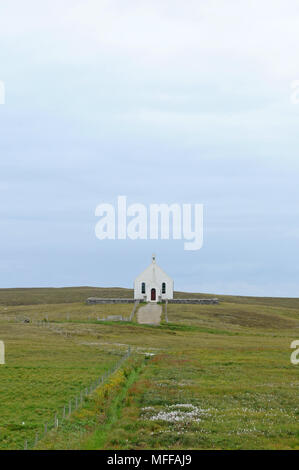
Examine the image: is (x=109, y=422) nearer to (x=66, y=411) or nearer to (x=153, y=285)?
(x=66, y=411)

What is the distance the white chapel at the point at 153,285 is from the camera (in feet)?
365

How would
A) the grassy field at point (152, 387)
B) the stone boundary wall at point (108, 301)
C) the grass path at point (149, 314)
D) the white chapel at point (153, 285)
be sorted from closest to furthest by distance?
the grassy field at point (152, 387) < the grass path at point (149, 314) < the white chapel at point (153, 285) < the stone boundary wall at point (108, 301)

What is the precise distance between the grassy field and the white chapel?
27.9 meters

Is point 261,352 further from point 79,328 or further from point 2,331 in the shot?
point 2,331

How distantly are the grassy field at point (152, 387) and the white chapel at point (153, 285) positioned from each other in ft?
91.6

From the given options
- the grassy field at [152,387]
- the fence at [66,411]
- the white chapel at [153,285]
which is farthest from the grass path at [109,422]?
the white chapel at [153,285]

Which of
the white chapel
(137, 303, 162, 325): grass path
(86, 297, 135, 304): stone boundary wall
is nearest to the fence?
(137, 303, 162, 325): grass path

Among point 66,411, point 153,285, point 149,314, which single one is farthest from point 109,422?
point 153,285

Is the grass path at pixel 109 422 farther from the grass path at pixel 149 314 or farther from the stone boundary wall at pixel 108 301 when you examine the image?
the stone boundary wall at pixel 108 301

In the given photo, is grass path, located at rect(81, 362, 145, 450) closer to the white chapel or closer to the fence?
the fence

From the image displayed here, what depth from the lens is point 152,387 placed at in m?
36.7
